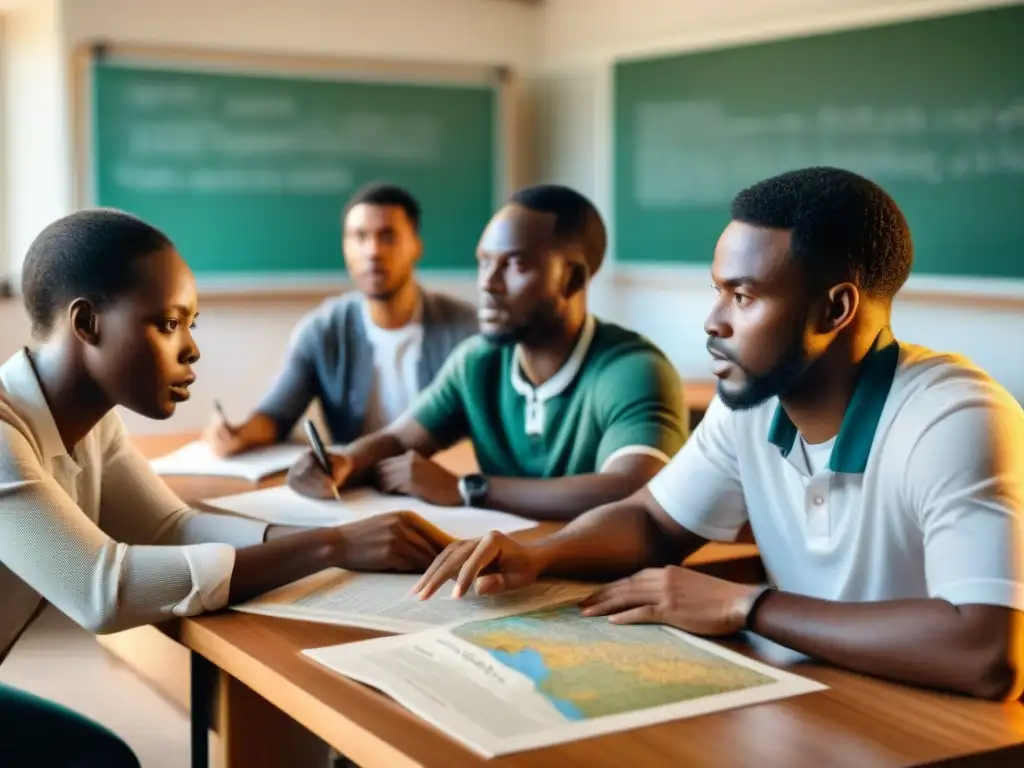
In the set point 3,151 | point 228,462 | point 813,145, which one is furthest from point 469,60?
point 228,462

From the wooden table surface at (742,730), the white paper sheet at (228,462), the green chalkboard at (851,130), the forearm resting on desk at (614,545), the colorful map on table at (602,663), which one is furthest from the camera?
the green chalkboard at (851,130)

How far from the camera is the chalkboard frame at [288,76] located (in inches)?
171

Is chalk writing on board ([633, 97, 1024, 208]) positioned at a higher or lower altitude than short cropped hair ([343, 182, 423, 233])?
higher

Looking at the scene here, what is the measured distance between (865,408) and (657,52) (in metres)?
3.47

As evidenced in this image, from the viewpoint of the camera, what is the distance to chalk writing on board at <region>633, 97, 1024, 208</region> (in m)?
3.72

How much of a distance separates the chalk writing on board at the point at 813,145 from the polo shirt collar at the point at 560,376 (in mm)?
1817

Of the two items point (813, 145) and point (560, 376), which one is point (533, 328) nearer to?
point (560, 376)

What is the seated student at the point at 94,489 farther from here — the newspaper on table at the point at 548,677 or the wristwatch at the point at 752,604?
the wristwatch at the point at 752,604

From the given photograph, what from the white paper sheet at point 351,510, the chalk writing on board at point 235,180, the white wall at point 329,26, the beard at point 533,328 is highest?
the white wall at point 329,26

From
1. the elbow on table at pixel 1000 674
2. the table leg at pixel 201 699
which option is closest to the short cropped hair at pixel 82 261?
the table leg at pixel 201 699

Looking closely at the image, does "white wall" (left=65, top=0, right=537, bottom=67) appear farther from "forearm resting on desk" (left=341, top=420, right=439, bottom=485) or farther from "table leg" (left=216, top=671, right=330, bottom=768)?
"table leg" (left=216, top=671, right=330, bottom=768)

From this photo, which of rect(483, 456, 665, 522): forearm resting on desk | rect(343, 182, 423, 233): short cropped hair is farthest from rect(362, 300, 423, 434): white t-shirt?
rect(483, 456, 665, 522): forearm resting on desk

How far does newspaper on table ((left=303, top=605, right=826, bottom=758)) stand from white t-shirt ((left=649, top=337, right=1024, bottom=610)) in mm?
220

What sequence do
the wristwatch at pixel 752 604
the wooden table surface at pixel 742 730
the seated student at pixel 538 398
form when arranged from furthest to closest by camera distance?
the seated student at pixel 538 398, the wristwatch at pixel 752 604, the wooden table surface at pixel 742 730
